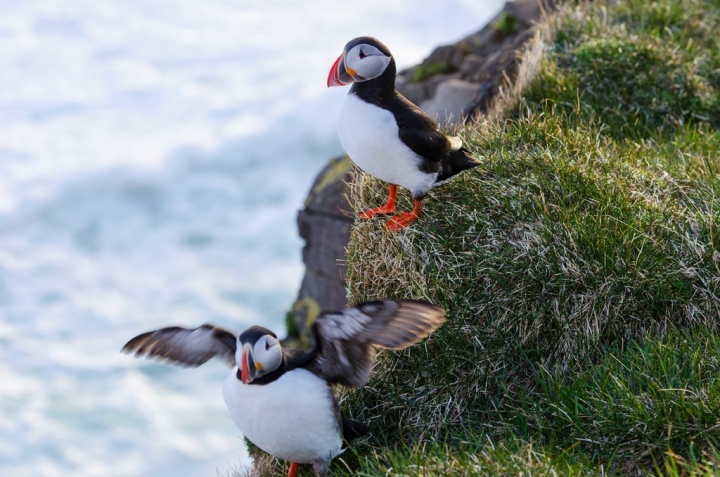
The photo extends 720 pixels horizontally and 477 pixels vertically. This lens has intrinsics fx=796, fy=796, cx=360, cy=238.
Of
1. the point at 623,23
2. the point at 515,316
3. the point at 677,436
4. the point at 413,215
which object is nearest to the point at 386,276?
the point at 413,215

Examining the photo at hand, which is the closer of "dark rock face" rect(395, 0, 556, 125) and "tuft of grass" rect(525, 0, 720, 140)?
"tuft of grass" rect(525, 0, 720, 140)

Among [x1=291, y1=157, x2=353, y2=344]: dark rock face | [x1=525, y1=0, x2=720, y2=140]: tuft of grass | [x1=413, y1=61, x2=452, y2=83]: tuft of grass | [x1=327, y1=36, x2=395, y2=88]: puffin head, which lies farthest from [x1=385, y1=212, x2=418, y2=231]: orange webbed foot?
[x1=413, y1=61, x2=452, y2=83]: tuft of grass

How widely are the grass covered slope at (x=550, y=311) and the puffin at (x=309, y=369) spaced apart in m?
0.25

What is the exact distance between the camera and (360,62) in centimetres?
425

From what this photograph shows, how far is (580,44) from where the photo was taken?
7.43 m

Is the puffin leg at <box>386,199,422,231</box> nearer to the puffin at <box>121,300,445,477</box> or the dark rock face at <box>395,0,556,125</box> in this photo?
the puffin at <box>121,300,445,477</box>

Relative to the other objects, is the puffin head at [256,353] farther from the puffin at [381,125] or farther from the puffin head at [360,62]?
the puffin head at [360,62]

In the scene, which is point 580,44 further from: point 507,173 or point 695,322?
point 695,322

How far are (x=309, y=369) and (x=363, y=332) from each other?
35cm

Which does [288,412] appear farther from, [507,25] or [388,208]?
[507,25]

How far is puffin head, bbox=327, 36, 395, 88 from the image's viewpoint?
14.0ft

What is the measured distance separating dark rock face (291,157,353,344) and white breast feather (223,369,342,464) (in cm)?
460

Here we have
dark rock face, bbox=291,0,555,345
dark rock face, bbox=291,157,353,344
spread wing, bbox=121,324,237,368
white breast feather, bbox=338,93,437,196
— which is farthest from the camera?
dark rock face, bbox=291,157,353,344

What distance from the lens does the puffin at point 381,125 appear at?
13.9 feet
